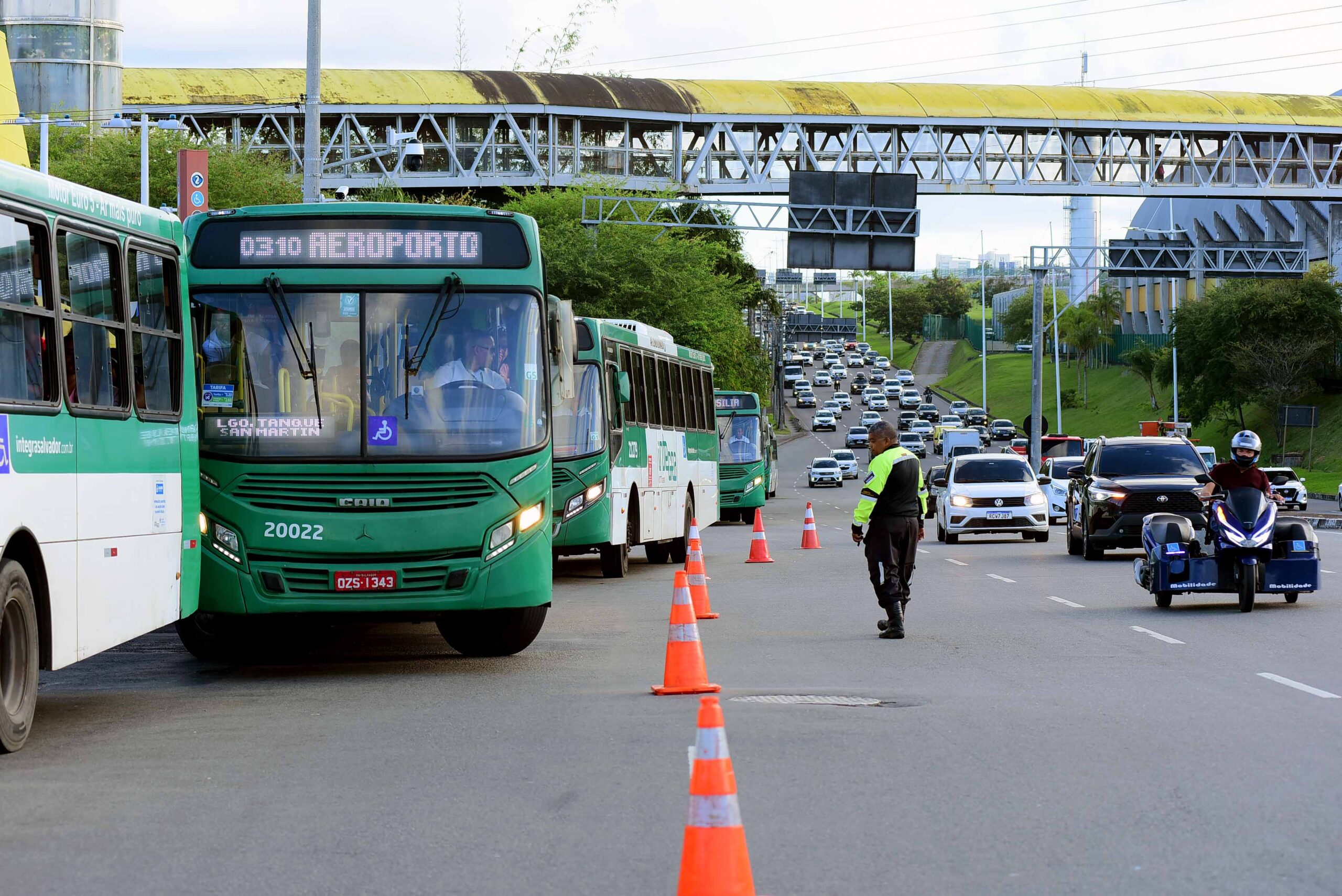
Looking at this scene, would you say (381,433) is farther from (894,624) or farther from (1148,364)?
(1148,364)

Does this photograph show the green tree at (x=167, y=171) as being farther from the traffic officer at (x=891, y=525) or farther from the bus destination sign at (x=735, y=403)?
the traffic officer at (x=891, y=525)

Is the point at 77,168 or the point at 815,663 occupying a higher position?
the point at 77,168

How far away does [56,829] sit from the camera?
7.73 meters

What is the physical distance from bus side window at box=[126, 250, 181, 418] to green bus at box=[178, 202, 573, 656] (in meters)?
0.87

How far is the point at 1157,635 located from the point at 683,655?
18.7 ft

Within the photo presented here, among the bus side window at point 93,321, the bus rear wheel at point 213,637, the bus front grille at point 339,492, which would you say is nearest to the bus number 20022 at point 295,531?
the bus front grille at point 339,492

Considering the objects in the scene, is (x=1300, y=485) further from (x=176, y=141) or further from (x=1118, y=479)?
(x=176, y=141)

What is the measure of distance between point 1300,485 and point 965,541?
15798mm

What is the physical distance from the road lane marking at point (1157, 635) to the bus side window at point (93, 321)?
8674mm

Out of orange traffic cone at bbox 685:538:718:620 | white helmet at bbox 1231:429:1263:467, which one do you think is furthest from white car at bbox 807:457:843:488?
white helmet at bbox 1231:429:1263:467

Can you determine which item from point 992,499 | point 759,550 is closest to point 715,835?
point 759,550

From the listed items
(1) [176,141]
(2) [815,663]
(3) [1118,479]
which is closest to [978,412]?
(1) [176,141]

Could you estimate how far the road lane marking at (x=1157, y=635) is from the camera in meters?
15.6

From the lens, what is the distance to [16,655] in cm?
980
